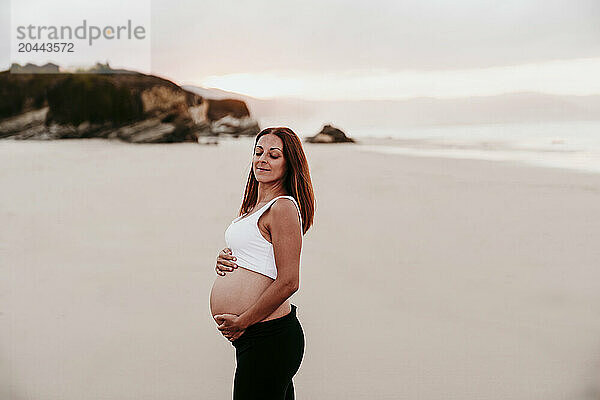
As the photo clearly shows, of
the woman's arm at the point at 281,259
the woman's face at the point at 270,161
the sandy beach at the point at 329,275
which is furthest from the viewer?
the sandy beach at the point at 329,275

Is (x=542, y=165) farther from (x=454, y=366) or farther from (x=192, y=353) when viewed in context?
(x=192, y=353)

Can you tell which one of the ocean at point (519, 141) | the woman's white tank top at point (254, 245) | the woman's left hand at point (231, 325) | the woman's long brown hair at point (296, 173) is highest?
the ocean at point (519, 141)

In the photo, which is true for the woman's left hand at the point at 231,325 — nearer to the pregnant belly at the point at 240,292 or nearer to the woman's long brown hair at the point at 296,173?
the pregnant belly at the point at 240,292

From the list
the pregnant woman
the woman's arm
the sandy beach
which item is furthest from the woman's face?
the sandy beach

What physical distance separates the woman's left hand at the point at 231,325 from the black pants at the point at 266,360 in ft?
0.05

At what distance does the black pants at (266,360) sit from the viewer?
1.47m

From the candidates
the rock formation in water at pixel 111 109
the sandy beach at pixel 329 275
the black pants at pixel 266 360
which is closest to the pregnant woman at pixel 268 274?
the black pants at pixel 266 360

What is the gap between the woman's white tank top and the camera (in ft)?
4.89

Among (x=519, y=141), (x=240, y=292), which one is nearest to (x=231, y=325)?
(x=240, y=292)

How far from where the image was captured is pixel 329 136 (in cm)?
252

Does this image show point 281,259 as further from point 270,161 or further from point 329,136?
point 329,136

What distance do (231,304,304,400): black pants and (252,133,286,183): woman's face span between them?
1.18ft

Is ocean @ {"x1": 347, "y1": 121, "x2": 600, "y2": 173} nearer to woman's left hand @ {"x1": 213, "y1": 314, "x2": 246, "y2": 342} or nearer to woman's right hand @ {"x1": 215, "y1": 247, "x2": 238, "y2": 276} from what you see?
woman's right hand @ {"x1": 215, "y1": 247, "x2": 238, "y2": 276}

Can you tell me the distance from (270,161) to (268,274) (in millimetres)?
285
